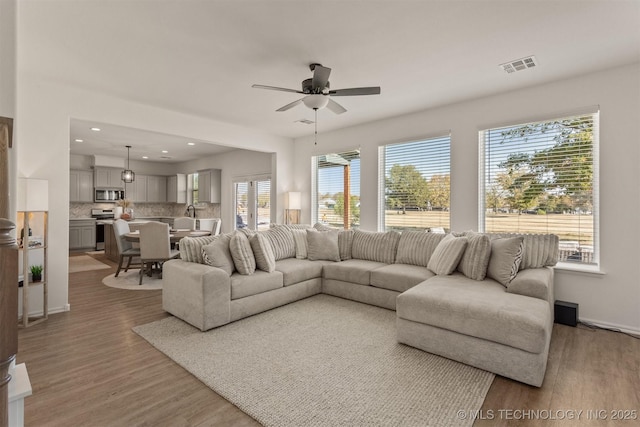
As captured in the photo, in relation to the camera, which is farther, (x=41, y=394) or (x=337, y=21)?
(x=337, y=21)

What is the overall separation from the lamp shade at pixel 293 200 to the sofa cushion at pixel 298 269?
2.02m

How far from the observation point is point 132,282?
5055 millimetres

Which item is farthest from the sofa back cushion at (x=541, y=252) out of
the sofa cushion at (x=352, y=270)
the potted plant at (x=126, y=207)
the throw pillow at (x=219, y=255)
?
the potted plant at (x=126, y=207)

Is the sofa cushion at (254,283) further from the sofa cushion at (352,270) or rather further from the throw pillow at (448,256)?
the throw pillow at (448,256)

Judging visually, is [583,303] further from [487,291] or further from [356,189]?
[356,189]

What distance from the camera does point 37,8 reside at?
2.36 m

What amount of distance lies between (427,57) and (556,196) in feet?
7.54

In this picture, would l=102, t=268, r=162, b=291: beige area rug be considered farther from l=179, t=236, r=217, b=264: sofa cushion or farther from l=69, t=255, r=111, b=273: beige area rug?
l=179, t=236, r=217, b=264: sofa cushion

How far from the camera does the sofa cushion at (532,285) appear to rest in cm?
273

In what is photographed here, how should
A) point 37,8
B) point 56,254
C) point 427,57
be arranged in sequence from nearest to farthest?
1. point 37,8
2. point 427,57
3. point 56,254

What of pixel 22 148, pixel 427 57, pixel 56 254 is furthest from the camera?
pixel 56 254

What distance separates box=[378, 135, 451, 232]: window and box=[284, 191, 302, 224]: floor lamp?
1.85 meters

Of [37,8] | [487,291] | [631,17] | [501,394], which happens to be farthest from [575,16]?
[37,8]

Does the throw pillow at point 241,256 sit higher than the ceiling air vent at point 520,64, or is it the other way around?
the ceiling air vent at point 520,64
